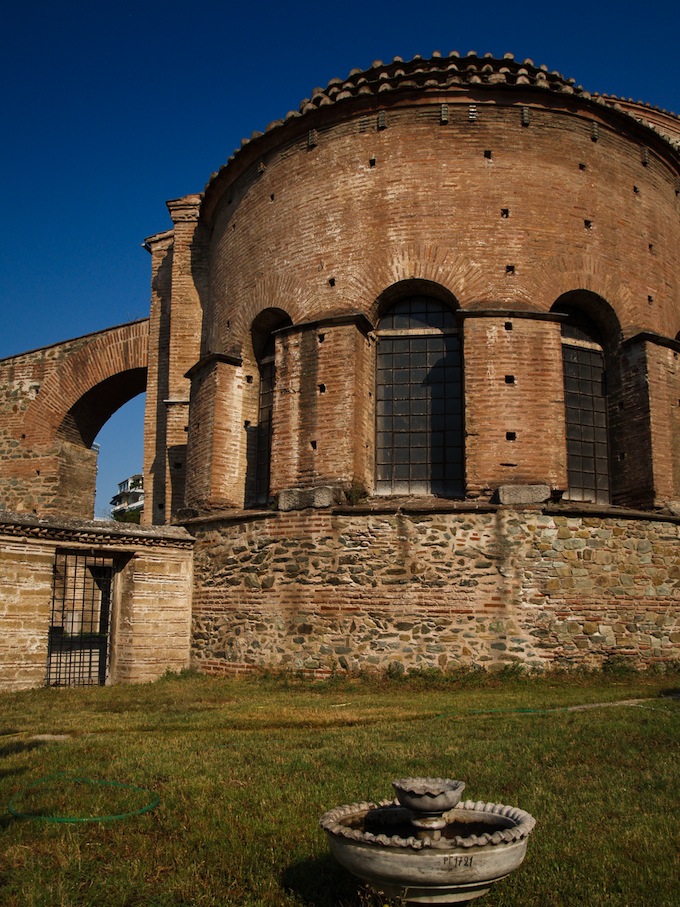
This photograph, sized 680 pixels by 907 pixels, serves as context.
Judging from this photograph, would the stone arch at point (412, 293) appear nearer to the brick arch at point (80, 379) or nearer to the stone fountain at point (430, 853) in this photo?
the brick arch at point (80, 379)

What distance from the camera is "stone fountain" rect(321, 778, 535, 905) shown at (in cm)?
296

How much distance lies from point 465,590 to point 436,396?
3377 mm

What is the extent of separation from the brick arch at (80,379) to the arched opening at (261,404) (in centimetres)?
552

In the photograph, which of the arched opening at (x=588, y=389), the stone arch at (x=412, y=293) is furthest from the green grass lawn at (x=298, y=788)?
the stone arch at (x=412, y=293)

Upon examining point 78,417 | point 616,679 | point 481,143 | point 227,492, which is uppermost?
point 481,143

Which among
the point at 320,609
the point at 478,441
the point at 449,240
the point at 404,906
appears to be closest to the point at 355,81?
the point at 449,240

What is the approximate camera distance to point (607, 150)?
45.5 feet

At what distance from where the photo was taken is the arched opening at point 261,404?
14.3 metres

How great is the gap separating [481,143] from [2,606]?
34.6 feet

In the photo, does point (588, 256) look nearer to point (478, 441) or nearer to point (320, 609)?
point (478, 441)

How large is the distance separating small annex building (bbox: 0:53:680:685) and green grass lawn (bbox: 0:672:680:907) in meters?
2.12

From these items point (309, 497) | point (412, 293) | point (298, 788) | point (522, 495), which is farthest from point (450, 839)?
point (412, 293)

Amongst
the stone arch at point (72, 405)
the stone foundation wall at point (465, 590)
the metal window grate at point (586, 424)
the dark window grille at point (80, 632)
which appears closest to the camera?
the stone foundation wall at point (465, 590)

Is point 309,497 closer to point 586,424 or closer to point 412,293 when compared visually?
point 412,293
